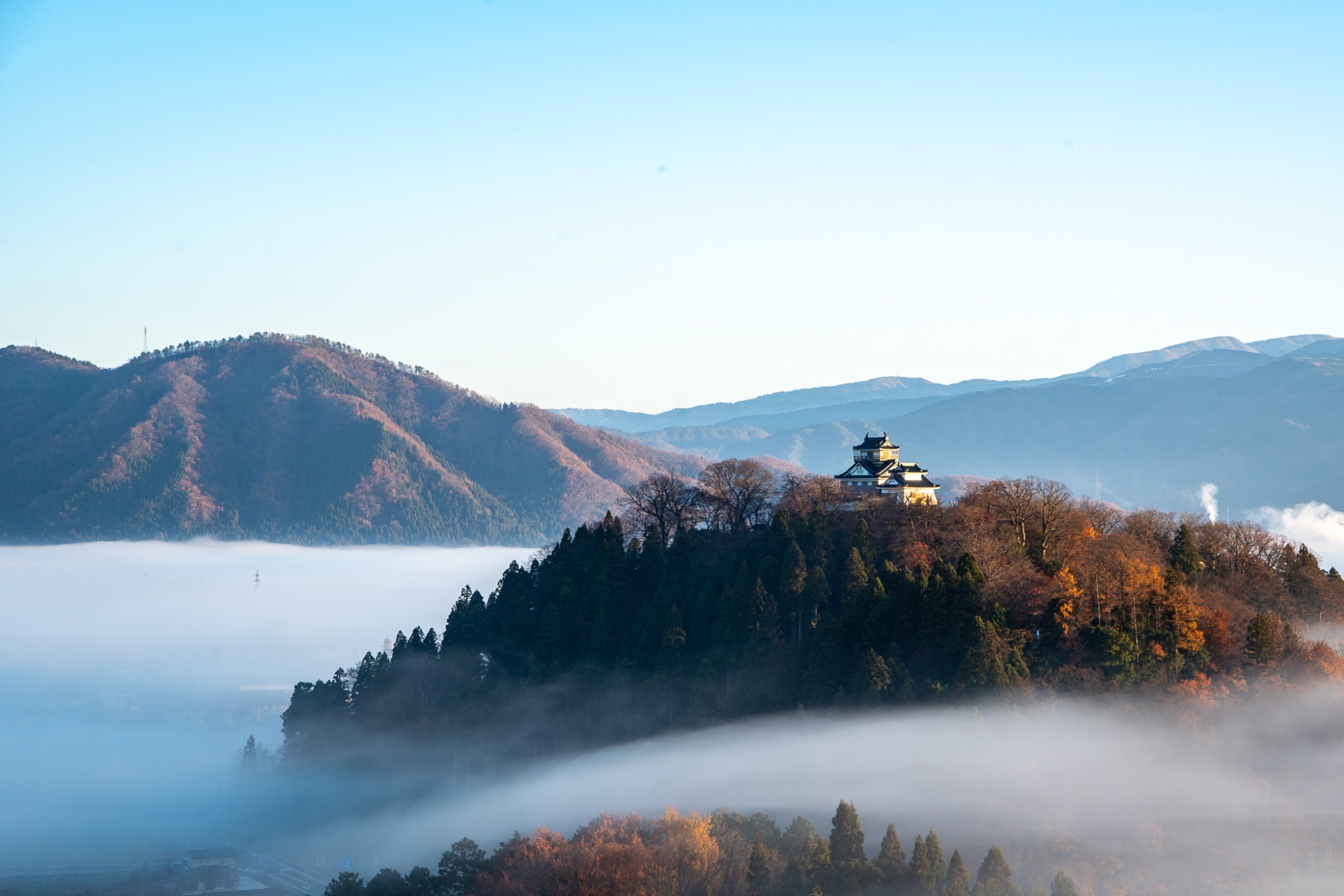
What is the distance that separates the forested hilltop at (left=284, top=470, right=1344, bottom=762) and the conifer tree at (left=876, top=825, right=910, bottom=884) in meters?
10.5

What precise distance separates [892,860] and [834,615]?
61.6 ft

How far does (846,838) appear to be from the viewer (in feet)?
219

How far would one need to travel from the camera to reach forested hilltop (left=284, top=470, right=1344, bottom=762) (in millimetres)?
73375

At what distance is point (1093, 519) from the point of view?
87.0m

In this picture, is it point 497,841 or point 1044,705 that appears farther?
point 497,841

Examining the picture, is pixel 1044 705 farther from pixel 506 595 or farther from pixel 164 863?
pixel 164 863

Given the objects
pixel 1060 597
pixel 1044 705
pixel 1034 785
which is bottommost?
pixel 1034 785

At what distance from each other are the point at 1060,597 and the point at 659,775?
95.5 feet

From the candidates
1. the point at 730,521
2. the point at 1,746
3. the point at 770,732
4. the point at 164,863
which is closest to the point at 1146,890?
the point at 770,732

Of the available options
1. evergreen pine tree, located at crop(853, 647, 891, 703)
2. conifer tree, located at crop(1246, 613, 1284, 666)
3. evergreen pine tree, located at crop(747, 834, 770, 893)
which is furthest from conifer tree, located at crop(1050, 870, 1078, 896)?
conifer tree, located at crop(1246, 613, 1284, 666)

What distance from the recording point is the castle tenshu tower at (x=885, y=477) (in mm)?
94750

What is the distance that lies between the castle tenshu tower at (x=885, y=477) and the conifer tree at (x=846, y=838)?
92.5 feet

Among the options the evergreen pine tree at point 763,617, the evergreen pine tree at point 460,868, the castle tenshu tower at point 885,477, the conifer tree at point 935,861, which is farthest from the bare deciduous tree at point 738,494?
the conifer tree at point 935,861

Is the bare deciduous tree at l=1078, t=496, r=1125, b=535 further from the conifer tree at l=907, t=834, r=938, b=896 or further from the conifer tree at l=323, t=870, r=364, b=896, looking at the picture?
the conifer tree at l=323, t=870, r=364, b=896
